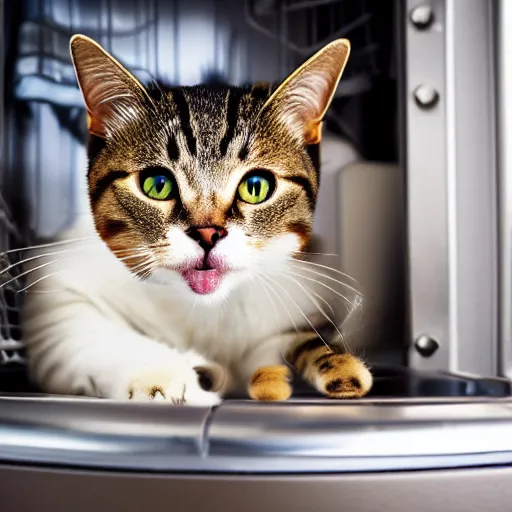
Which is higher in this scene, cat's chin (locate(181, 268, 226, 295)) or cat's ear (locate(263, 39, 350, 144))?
cat's ear (locate(263, 39, 350, 144))

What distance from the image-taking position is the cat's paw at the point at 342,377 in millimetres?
589

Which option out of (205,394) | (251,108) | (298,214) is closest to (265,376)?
(205,394)

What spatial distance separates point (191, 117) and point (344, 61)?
18 cm

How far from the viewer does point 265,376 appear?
61 centimetres

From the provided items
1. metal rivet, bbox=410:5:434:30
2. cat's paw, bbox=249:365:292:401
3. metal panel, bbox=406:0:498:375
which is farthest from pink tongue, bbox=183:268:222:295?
metal rivet, bbox=410:5:434:30

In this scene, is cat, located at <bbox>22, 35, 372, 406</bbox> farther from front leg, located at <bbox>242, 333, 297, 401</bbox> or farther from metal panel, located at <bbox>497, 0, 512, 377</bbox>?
metal panel, located at <bbox>497, 0, 512, 377</bbox>

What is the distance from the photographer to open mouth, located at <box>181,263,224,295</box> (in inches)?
23.7

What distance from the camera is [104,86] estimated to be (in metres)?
0.63

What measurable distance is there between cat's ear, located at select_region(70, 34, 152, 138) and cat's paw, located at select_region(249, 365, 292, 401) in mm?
322

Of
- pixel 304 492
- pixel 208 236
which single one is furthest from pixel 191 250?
pixel 304 492

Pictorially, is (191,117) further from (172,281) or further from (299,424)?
(299,424)

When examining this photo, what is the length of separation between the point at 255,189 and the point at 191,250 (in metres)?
0.10

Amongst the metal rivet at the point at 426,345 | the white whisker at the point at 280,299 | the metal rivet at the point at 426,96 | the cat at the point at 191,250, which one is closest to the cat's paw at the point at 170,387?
the cat at the point at 191,250

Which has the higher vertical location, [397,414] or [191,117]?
[191,117]
